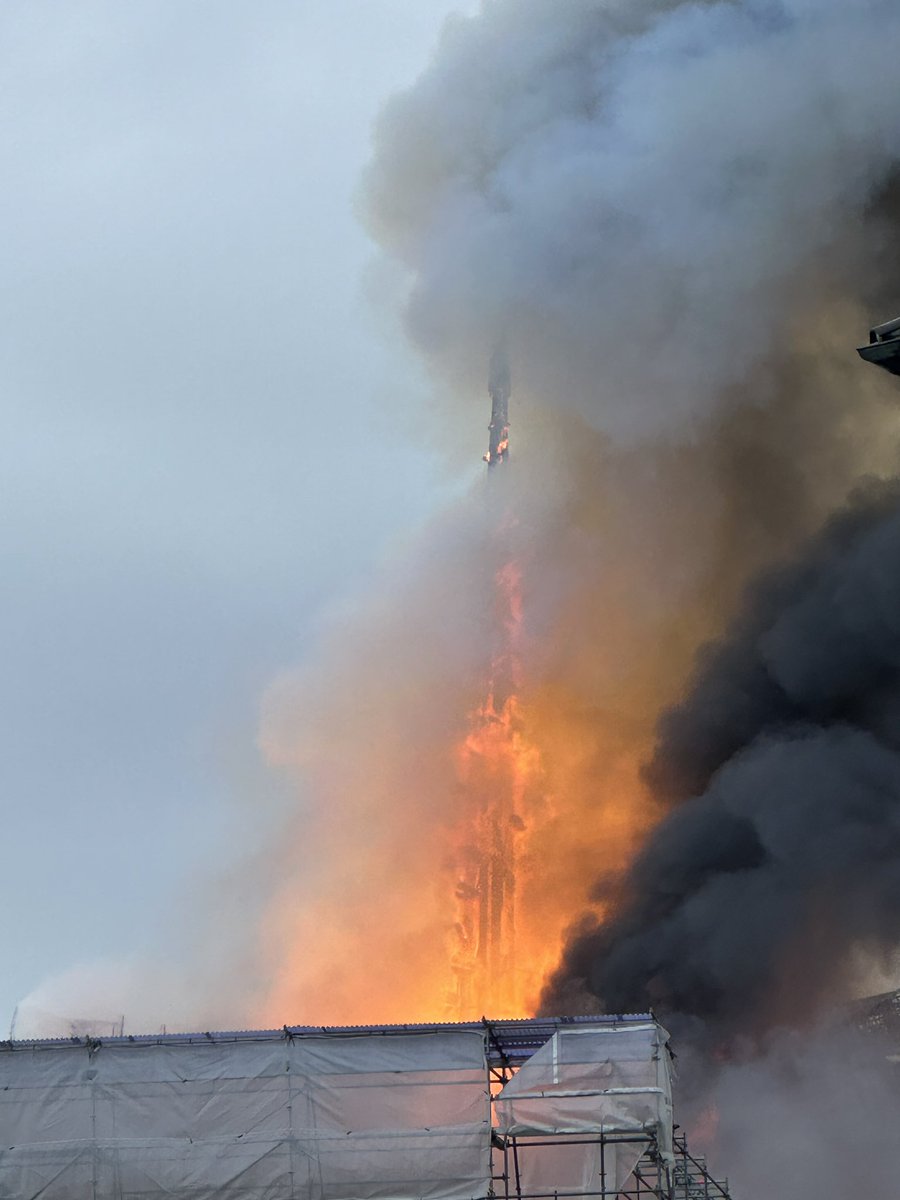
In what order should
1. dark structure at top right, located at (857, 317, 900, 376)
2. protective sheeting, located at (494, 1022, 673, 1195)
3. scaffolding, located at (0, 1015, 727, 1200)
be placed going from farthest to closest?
scaffolding, located at (0, 1015, 727, 1200) → protective sheeting, located at (494, 1022, 673, 1195) → dark structure at top right, located at (857, 317, 900, 376)

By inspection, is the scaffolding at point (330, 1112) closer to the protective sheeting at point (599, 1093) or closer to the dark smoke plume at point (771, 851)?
the protective sheeting at point (599, 1093)

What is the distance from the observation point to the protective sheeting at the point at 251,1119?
102 feet

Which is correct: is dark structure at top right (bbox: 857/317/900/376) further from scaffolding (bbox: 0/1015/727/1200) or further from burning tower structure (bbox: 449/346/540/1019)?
burning tower structure (bbox: 449/346/540/1019)

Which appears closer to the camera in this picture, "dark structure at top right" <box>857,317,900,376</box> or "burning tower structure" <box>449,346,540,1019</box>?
"dark structure at top right" <box>857,317,900,376</box>

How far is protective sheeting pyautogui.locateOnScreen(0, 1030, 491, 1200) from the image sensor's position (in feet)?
102

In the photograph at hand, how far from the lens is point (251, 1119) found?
3169 centimetres

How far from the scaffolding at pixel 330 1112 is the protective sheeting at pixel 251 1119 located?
3 centimetres

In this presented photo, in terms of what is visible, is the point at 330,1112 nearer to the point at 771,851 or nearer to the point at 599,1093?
the point at 599,1093

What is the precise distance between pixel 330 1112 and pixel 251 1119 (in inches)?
60.8

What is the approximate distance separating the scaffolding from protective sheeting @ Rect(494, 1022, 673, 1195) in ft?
0.09

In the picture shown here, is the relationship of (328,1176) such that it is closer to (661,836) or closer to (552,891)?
(661,836)

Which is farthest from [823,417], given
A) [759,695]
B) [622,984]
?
[622,984]

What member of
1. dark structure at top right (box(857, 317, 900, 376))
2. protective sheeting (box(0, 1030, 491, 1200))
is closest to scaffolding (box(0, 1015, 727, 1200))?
protective sheeting (box(0, 1030, 491, 1200))

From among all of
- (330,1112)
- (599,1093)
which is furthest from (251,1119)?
(599,1093)
